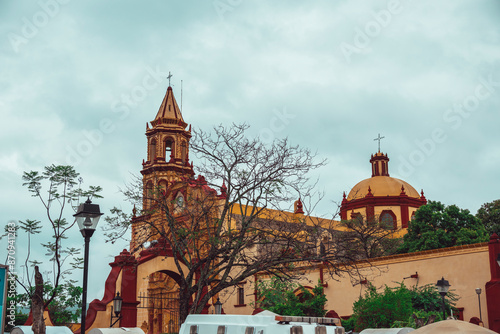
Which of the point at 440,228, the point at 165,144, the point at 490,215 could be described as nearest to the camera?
the point at 440,228

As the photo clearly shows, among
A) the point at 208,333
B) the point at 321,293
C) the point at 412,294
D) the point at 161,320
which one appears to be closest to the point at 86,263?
the point at 208,333

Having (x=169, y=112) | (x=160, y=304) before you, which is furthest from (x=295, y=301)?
(x=169, y=112)

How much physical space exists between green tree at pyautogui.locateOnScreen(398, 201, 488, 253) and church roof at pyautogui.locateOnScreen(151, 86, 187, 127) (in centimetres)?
2252

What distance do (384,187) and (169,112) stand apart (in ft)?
61.7

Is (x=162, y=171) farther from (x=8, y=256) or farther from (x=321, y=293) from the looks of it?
(x=8, y=256)

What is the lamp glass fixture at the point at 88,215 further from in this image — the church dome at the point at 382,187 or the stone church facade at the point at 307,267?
the church dome at the point at 382,187

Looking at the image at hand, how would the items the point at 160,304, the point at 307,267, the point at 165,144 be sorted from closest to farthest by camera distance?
1. the point at 307,267
2. the point at 160,304
3. the point at 165,144

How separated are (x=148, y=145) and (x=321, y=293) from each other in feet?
84.0

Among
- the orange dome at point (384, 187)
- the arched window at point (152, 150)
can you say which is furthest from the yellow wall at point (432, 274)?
the arched window at point (152, 150)

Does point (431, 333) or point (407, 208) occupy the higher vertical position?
point (407, 208)

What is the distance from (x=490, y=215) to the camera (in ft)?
146

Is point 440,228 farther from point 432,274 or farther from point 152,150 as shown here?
point 152,150

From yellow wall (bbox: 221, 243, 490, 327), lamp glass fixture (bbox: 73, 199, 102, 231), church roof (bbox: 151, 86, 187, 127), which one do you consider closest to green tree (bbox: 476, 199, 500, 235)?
yellow wall (bbox: 221, 243, 490, 327)

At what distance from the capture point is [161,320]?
38719mm
